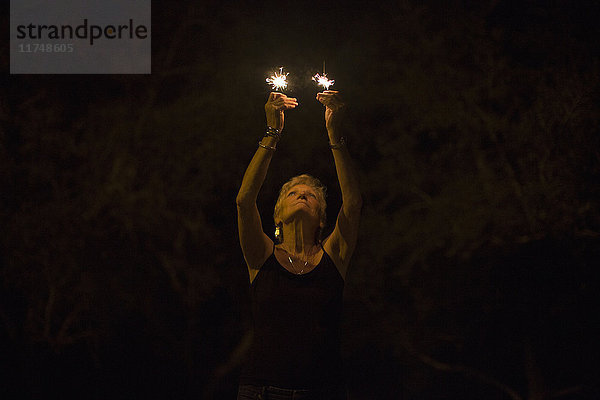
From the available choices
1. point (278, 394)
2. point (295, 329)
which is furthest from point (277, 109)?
point (278, 394)

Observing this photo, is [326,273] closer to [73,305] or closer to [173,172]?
[173,172]

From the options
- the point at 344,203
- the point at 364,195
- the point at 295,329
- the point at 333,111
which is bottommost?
the point at 295,329

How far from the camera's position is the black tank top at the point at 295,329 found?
1.62 metres

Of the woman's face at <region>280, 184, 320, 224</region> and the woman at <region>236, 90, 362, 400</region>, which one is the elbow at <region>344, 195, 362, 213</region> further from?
the woman's face at <region>280, 184, 320, 224</region>

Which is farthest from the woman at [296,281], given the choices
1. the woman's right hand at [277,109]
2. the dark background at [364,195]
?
the dark background at [364,195]

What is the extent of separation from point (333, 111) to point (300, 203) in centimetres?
31

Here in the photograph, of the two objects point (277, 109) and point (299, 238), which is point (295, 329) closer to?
point (299, 238)

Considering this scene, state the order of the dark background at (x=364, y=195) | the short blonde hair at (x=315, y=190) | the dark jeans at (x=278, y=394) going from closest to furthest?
the dark jeans at (x=278, y=394)
the short blonde hair at (x=315, y=190)
the dark background at (x=364, y=195)

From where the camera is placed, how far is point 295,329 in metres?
1.66

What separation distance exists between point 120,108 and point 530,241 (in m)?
2.10

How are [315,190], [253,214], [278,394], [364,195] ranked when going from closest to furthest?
[278,394] → [253,214] → [315,190] → [364,195]

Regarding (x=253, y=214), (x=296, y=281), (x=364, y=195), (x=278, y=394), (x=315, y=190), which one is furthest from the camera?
(x=364, y=195)

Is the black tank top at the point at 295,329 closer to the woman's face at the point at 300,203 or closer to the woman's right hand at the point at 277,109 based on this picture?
the woman's face at the point at 300,203

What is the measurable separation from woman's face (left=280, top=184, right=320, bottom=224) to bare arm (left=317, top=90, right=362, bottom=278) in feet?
0.31
